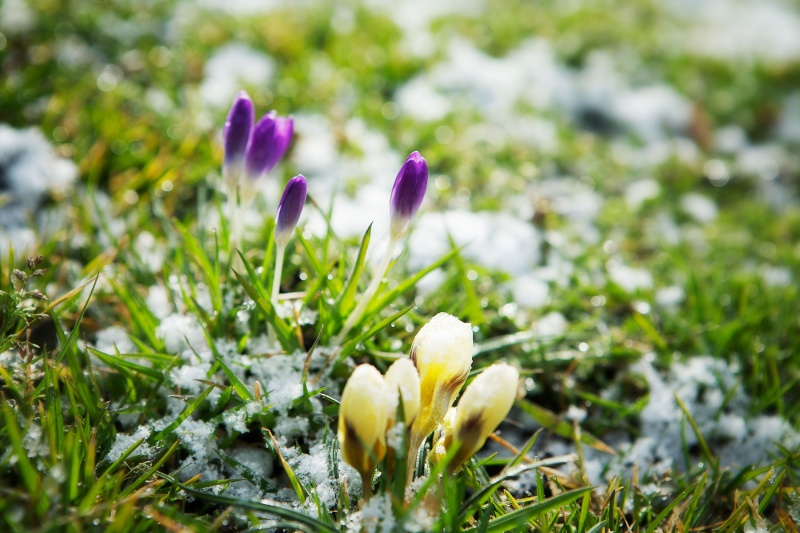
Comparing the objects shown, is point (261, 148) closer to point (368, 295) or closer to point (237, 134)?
point (237, 134)

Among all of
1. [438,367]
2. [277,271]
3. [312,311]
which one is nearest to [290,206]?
[277,271]

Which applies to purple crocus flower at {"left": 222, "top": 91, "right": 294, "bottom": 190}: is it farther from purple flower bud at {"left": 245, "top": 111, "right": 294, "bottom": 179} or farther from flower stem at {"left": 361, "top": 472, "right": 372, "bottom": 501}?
flower stem at {"left": 361, "top": 472, "right": 372, "bottom": 501}

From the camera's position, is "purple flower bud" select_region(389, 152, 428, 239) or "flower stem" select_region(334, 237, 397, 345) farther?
"flower stem" select_region(334, 237, 397, 345)

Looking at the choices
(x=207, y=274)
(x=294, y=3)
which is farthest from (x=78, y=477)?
(x=294, y=3)

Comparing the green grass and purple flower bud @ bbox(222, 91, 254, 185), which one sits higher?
purple flower bud @ bbox(222, 91, 254, 185)

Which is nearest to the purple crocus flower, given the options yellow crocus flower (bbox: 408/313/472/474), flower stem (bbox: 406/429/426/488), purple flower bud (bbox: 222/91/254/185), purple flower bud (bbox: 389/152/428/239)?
purple flower bud (bbox: 222/91/254/185)

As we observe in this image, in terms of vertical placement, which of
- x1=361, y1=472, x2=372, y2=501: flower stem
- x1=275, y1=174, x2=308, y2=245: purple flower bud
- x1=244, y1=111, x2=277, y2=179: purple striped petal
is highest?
x1=244, y1=111, x2=277, y2=179: purple striped petal

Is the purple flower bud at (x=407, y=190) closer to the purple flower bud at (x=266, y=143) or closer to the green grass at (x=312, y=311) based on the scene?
the green grass at (x=312, y=311)

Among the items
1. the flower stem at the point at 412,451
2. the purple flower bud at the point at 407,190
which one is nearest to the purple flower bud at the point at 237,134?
the purple flower bud at the point at 407,190
